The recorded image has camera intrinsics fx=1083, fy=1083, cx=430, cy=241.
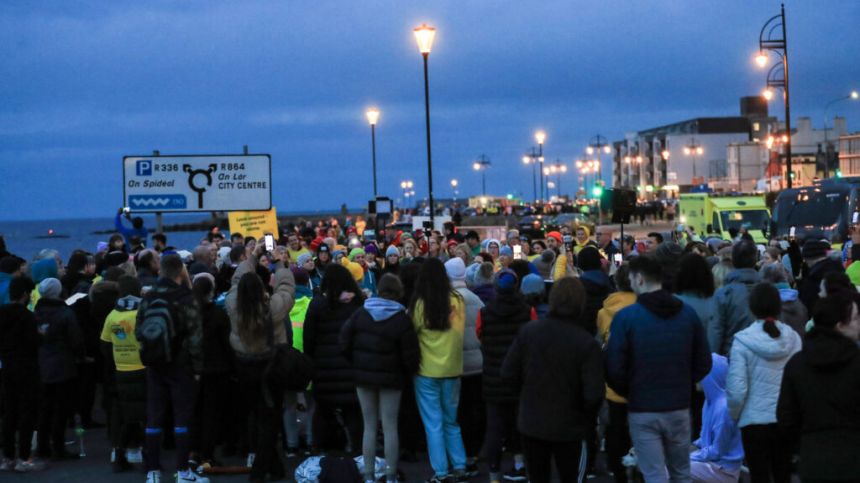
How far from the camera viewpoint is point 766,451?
7574 mm

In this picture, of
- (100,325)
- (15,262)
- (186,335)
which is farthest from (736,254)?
(15,262)

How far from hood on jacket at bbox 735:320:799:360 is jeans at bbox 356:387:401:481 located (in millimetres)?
2993

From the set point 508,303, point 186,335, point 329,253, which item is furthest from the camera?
point 329,253

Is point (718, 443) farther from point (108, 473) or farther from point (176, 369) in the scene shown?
point (108, 473)

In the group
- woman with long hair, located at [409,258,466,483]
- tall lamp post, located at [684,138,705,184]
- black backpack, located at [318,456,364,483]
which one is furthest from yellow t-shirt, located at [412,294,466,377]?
tall lamp post, located at [684,138,705,184]

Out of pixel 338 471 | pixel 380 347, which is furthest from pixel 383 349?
pixel 338 471

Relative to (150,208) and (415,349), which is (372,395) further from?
(150,208)

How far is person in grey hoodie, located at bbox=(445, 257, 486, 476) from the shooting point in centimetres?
Answer: 954

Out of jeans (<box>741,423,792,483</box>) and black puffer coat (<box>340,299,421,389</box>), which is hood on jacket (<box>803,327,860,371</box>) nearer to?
jeans (<box>741,423,792,483</box>)

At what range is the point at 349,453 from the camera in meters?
10.7

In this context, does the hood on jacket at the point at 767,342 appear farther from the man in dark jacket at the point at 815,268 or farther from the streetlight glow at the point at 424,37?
the streetlight glow at the point at 424,37

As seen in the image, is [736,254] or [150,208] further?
[150,208]

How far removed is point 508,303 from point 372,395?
4.69 feet

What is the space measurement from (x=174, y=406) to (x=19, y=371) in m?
1.76
